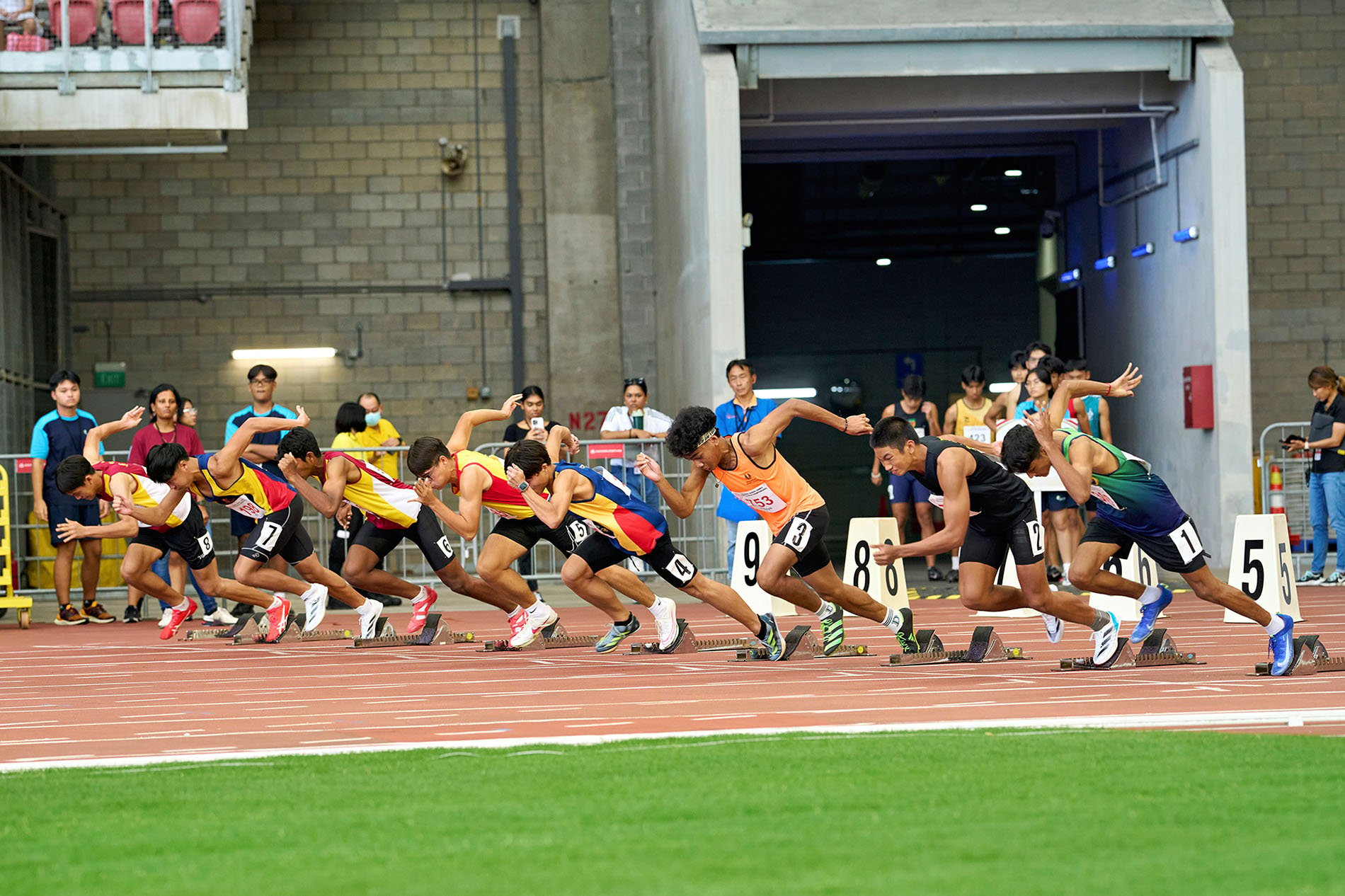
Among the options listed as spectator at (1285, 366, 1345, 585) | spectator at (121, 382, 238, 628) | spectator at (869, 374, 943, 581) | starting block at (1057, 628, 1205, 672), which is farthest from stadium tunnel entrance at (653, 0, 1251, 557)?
starting block at (1057, 628, 1205, 672)

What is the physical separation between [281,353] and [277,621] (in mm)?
9745

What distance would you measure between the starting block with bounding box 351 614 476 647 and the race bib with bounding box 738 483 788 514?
3.08m

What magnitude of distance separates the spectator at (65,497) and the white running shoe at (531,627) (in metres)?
5.31

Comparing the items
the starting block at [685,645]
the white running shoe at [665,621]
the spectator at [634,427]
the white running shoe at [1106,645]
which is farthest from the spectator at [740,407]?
the white running shoe at [1106,645]

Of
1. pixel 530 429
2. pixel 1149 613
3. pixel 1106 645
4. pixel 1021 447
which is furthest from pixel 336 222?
pixel 1106 645

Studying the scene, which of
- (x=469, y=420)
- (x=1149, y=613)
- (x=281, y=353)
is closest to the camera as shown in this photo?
(x=1149, y=613)

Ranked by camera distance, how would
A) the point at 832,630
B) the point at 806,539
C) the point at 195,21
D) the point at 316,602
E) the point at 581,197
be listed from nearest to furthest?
the point at 806,539 < the point at 832,630 < the point at 316,602 < the point at 195,21 < the point at 581,197

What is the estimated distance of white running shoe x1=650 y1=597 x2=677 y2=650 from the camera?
424 inches

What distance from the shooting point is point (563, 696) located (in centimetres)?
881

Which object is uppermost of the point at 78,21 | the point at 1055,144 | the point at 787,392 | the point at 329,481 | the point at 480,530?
the point at 78,21

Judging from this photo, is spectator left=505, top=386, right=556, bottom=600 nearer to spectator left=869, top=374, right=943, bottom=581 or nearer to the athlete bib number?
spectator left=869, top=374, right=943, bottom=581

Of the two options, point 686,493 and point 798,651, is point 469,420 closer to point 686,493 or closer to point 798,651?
point 686,493

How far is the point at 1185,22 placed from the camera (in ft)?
57.1

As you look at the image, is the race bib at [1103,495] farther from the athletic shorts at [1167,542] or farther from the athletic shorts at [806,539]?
the athletic shorts at [806,539]
